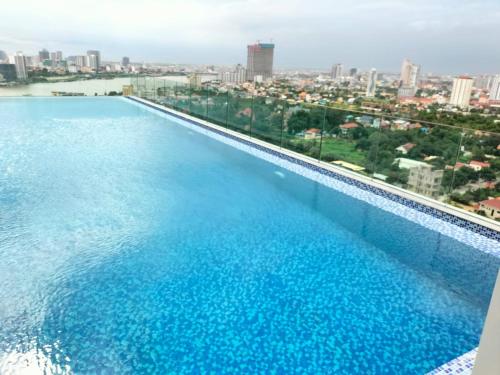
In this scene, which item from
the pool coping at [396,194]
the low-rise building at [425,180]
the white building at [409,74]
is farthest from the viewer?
the white building at [409,74]

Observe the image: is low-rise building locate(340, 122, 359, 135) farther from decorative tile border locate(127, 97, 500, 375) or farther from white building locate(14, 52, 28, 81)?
white building locate(14, 52, 28, 81)

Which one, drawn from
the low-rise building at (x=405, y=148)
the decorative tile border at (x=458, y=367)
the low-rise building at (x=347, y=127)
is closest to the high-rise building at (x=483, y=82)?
the low-rise building at (x=347, y=127)

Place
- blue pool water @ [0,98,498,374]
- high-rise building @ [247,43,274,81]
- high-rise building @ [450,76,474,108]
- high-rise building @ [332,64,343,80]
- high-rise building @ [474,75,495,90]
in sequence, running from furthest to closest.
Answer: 1. high-rise building @ [332,64,343,80]
2. high-rise building @ [247,43,274,81]
3. high-rise building @ [474,75,495,90]
4. high-rise building @ [450,76,474,108]
5. blue pool water @ [0,98,498,374]

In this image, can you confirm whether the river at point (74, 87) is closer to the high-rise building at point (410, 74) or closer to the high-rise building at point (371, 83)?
the high-rise building at point (371, 83)

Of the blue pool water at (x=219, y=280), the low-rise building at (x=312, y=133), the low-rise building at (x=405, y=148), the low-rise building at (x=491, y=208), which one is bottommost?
the blue pool water at (x=219, y=280)

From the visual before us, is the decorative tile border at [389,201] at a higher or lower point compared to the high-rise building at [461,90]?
lower

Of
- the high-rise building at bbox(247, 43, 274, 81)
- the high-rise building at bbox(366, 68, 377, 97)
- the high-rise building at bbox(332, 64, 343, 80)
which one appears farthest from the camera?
the high-rise building at bbox(332, 64, 343, 80)

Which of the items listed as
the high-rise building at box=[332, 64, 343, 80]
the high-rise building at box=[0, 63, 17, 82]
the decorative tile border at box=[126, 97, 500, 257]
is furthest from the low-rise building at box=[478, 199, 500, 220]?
the high-rise building at box=[332, 64, 343, 80]

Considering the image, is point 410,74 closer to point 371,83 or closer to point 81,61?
point 371,83
